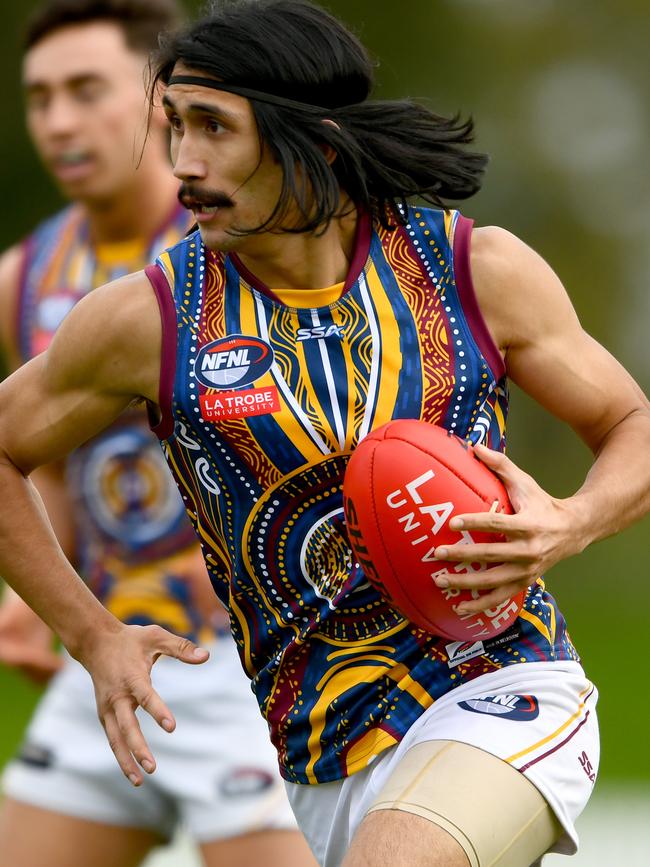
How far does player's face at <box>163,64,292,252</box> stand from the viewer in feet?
12.0

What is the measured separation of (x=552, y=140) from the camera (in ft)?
60.5

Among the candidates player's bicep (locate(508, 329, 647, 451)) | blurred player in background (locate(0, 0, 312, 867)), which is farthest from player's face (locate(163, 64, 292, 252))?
blurred player in background (locate(0, 0, 312, 867))

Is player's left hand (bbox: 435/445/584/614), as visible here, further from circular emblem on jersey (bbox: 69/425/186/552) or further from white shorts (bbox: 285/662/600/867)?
circular emblem on jersey (bbox: 69/425/186/552)

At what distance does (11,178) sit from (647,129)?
7.25 m

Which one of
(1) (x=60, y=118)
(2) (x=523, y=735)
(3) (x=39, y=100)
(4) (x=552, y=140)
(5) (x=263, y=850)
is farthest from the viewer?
(4) (x=552, y=140)

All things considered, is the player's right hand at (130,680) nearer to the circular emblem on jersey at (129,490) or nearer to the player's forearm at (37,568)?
the player's forearm at (37,568)

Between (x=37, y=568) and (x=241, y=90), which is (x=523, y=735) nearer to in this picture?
(x=37, y=568)

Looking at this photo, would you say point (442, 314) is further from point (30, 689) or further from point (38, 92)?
point (30, 689)

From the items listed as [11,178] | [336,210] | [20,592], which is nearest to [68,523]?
[20,592]

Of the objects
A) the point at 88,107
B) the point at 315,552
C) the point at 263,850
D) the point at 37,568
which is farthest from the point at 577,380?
the point at 88,107

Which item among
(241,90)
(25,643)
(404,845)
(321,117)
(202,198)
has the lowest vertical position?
(25,643)

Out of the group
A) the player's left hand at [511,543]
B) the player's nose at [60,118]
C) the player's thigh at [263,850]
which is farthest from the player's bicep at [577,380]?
the player's nose at [60,118]

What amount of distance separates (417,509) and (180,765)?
2.06 m

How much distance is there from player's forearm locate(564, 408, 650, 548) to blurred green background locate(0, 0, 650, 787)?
40.4 feet
